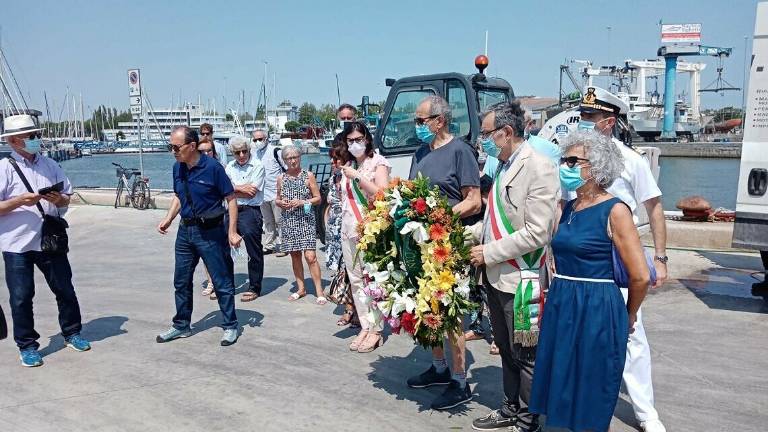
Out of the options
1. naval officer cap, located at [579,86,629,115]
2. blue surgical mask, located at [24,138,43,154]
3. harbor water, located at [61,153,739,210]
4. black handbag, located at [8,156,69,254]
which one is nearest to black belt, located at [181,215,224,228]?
black handbag, located at [8,156,69,254]

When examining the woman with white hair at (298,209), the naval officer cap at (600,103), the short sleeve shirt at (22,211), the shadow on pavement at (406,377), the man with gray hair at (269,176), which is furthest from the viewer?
the man with gray hair at (269,176)

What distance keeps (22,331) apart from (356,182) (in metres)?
3.00

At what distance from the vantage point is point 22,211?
4.95 meters

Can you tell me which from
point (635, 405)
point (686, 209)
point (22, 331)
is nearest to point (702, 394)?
point (635, 405)

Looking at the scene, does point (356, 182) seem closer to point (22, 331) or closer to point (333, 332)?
point (333, 332)

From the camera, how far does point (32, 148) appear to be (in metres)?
4.92

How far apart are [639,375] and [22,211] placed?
478 centimetres

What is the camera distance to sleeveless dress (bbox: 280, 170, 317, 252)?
22.4 feet

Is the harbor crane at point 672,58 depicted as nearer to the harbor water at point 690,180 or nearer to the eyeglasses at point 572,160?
the harbor water at point 690,180

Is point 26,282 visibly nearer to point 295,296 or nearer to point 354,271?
point 354,271

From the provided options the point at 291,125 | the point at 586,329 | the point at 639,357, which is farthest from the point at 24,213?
the point at 291,125

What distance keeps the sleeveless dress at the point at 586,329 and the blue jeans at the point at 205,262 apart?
333 centimetres

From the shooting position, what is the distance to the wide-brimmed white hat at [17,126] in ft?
15.8

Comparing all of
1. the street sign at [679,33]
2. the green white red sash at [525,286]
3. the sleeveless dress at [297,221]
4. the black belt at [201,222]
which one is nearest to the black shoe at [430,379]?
the green white red sash at [525,286]
